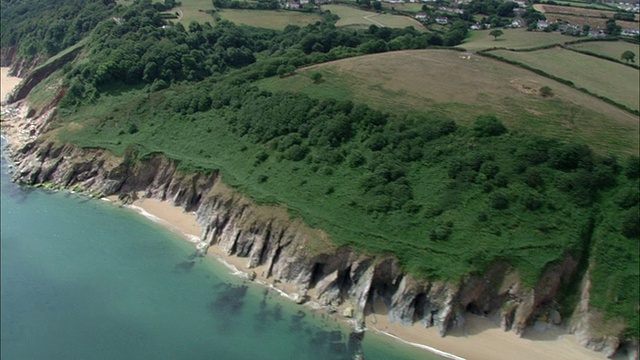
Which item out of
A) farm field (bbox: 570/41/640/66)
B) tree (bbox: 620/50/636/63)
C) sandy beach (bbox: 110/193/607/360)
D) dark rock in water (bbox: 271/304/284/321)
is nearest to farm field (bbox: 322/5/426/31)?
farm field (bbox: 570/41/640/66)

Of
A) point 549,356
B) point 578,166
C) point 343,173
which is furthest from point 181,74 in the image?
point 549,356

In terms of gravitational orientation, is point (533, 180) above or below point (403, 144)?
below

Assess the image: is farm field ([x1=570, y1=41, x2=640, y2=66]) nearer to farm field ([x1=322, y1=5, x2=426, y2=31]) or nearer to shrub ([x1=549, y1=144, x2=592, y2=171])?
farm field ([x1=322, y1=5, x2=426, y2=31])

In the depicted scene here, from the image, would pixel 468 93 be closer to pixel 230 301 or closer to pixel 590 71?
pixel 590 71

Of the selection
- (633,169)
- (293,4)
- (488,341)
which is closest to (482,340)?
(488,341)

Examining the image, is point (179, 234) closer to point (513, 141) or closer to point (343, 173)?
point (343, 173)

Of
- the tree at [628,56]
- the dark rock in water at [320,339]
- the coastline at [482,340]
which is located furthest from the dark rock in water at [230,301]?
the tree at [628,56]

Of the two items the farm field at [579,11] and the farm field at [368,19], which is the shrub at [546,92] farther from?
the farm field at [579,11]
